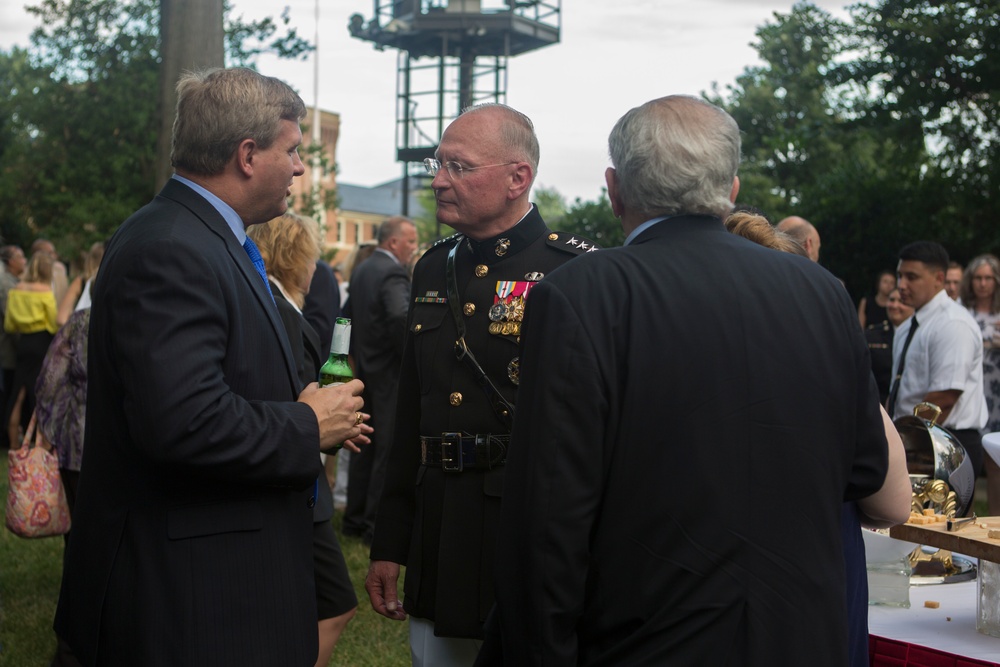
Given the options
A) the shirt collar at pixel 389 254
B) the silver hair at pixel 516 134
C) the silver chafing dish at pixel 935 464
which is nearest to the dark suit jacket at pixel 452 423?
the silver hair at pixel 516 134

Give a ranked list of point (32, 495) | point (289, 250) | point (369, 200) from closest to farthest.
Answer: point (289, 250) → point (32, 495) → point (369, 200)

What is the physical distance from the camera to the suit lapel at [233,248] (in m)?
2.47

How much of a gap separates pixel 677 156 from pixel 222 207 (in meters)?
1.11

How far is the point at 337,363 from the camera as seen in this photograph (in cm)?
299

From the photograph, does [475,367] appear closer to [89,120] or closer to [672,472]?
[672,472]

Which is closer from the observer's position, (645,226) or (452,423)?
(645,226)

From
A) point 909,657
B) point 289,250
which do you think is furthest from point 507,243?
point 909,657

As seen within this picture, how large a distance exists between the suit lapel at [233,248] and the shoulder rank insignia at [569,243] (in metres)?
0.98

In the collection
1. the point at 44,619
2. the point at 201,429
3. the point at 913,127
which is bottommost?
the point at 44,619

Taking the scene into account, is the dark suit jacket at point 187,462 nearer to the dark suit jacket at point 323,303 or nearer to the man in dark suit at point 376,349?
the dark suit jacket at point 323,303

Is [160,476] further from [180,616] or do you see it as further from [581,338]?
[581,338]

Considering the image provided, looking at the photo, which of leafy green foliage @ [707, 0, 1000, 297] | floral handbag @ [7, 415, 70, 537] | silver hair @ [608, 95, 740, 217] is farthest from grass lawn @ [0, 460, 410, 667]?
leafy green foliage @ [707, 0, 1000, 297]

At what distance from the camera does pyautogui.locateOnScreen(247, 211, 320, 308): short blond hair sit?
14.9 ft

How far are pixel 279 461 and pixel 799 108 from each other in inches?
1545
